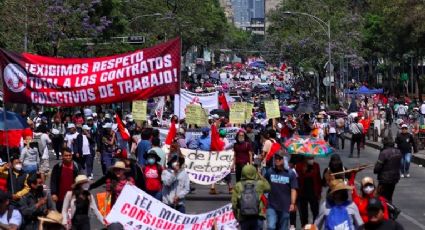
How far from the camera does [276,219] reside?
576 inches

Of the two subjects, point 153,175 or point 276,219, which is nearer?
point 276,219

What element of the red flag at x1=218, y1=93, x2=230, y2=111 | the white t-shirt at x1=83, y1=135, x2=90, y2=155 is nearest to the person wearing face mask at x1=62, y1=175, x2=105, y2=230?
the white t-shirt at x1=83, y1=135, x2=90, y2=155

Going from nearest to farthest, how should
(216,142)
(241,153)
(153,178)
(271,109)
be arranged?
1. (153,178)
2. (241,153)
3. (216,142)
4. (271,109)

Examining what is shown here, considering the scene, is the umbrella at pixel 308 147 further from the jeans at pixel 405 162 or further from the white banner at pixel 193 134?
the white banner at pixel 193 134

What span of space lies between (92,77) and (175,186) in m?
1.82

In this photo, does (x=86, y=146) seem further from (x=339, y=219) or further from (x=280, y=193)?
(x=339, y=219)

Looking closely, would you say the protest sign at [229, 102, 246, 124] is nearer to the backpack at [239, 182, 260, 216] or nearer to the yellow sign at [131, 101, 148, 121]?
the yellow sign at [131, 101, 148, 121]

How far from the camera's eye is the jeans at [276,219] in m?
14.6

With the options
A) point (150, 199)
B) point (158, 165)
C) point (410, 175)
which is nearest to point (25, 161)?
point (158, 165)

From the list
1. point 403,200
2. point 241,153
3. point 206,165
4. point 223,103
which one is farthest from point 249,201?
point 223,103

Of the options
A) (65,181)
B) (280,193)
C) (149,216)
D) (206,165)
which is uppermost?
(65,181)

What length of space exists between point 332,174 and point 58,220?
16.4 feet

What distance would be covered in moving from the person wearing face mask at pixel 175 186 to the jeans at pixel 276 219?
159 cm

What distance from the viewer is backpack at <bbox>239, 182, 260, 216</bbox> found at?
1325 centimetres
